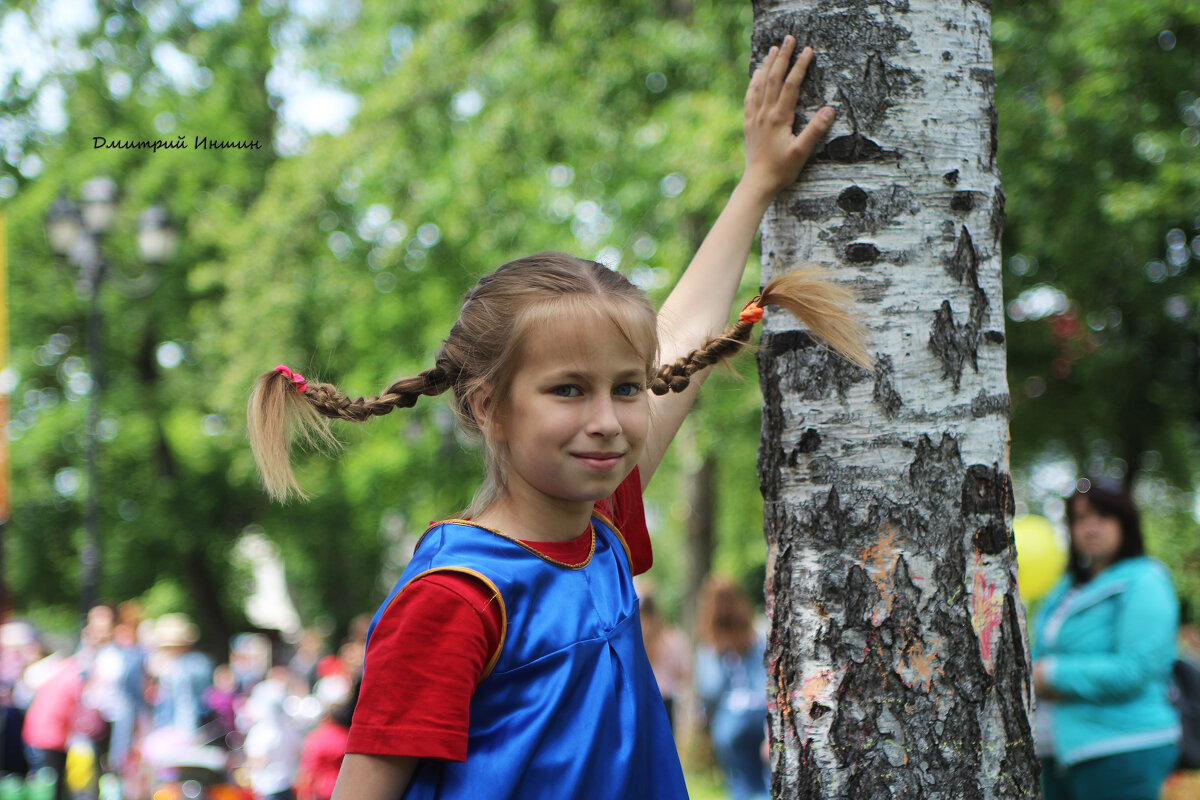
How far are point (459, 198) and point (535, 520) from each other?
1037 cm

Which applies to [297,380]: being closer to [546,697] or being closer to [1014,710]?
[546,697]

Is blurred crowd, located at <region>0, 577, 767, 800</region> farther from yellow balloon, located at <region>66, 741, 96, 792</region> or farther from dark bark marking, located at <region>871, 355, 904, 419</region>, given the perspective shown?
dark bark marking, located at <region>871, 355, 904, 419</region>

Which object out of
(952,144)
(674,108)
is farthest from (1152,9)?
(952,144)

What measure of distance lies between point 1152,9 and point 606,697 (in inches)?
357

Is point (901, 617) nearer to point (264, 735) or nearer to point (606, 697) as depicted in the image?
point (606, 697)

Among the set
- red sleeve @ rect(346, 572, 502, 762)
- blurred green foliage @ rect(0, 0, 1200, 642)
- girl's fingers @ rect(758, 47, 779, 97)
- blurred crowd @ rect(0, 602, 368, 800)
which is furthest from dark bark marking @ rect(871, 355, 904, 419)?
blurred crowd @ rect(0, 602, 368, 800)

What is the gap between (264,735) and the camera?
8.62 meters

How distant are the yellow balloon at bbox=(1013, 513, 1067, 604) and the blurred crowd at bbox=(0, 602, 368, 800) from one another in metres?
3.66

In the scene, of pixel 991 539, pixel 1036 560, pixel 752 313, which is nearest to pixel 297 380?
pixel 752 313

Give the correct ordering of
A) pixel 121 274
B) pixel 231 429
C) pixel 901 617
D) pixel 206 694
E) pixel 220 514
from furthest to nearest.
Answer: pixel 220 514 < pixel 121 274 < pixel 231 429 < pixel 206 694 < pixel 901 617

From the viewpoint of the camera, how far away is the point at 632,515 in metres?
2.05

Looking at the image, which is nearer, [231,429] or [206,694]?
[206,694]

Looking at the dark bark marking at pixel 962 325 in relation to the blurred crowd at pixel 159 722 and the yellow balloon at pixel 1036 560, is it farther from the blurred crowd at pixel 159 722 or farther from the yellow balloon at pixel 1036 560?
the blurred crowd at pixel 159 722

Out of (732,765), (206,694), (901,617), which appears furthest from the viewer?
(206,694)
